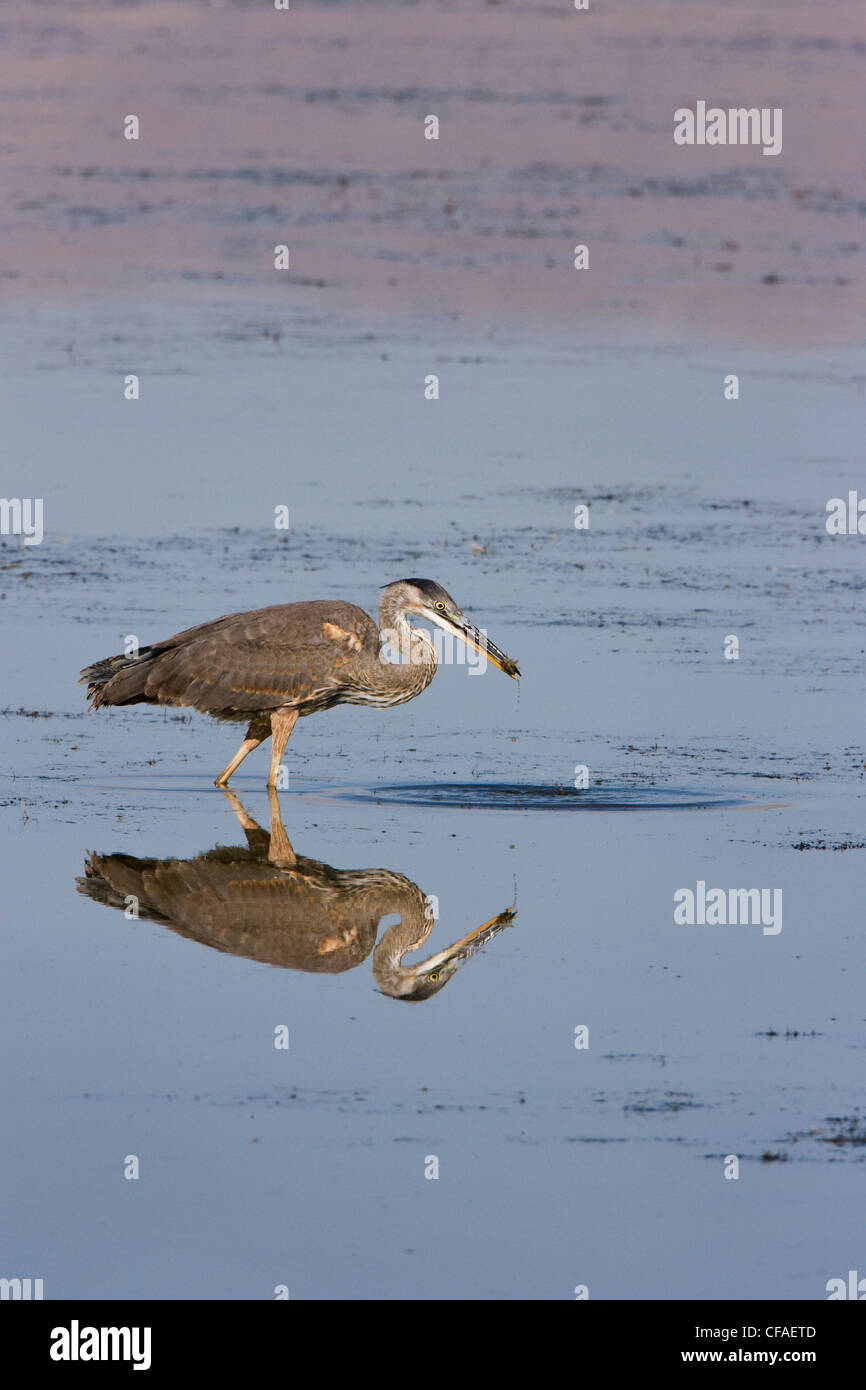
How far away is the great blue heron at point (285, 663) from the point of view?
474 inches

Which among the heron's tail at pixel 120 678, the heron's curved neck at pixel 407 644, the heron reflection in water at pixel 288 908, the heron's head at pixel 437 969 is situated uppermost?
the heron's curved neck at pixel 407 644

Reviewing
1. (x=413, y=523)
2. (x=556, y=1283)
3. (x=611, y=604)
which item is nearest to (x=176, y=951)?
(x=556, y=1283)

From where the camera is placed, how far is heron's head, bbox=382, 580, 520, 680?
39.3 feet

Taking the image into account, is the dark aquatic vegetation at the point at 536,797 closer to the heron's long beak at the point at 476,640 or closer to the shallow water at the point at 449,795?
the shallow water at the point at 449,795

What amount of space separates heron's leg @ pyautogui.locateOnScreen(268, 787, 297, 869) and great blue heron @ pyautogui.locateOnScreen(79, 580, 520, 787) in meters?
0.48

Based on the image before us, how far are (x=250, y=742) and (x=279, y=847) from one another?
1404mm

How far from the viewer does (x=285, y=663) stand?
1204cm

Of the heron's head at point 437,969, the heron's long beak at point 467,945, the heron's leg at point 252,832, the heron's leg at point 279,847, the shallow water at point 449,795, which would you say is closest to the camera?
the shallow water at point 449,795

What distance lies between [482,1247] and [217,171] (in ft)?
100

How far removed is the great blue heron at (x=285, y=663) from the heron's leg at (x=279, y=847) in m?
0.48

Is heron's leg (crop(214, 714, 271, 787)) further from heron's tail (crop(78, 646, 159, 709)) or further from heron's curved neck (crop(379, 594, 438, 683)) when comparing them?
heron's curved neck (crop(379, 594, 438, 683))

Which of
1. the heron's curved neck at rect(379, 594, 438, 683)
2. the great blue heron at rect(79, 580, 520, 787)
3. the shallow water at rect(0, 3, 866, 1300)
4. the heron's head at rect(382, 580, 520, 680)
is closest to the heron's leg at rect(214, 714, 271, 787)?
the great blue heron at rect(79, 580, 520, 787)

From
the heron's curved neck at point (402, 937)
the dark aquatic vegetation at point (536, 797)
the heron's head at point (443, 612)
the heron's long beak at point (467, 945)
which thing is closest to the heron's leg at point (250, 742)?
the dark aquatic vegetation at point (536, 797)

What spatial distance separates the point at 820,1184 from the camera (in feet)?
24.2
